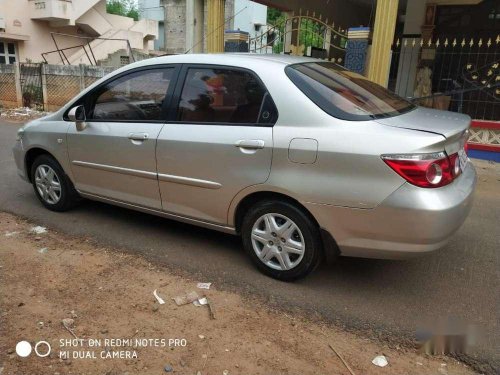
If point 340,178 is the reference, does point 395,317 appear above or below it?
below

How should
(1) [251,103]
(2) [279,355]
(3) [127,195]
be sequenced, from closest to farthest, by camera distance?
(2) [279,355], (1) [251,103], (3) [127,195]

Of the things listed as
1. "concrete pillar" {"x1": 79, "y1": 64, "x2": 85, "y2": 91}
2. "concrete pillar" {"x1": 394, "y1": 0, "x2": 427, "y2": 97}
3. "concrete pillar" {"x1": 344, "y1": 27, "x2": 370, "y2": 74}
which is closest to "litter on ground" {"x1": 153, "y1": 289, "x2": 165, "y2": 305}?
"concrete pillar" {"x1": 344, "y1": 27, "x2": 370, "y2": 74}

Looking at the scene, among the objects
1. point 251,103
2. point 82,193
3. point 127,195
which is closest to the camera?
point 251,103

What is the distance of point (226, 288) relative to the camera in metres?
3.42

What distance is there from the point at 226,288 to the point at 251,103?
1.44 metres

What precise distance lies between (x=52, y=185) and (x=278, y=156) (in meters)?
2.92

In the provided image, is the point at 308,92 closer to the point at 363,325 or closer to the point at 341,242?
the point at 341,242

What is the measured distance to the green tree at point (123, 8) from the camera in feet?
123

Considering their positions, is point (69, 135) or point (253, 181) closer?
point (253, 181)

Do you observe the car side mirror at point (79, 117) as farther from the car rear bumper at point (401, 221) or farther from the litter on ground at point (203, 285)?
the car rear bumper at point (401, 221)

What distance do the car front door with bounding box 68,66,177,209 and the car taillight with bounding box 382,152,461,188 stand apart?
2.04 meters

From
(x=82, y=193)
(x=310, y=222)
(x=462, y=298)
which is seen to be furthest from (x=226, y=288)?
(x=82, y=193)

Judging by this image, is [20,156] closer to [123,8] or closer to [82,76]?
[82,76]

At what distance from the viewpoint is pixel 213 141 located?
11.6ft
